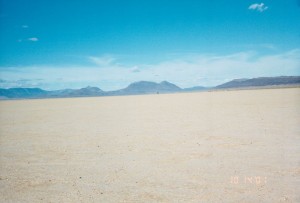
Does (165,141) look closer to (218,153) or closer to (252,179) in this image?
(218,153)

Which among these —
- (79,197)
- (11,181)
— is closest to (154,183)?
(79,197)

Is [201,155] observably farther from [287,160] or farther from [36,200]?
[36,200]

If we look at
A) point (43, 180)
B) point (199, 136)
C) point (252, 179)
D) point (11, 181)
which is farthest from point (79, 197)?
point (199, 136)

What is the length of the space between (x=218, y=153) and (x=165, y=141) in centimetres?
292

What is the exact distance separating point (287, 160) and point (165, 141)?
480 centimetres

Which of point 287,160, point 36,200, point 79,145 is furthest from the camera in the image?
point 79,145

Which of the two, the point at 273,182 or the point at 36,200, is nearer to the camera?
the point at 36,200

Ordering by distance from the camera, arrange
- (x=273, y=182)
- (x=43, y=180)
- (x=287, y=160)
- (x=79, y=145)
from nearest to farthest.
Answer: (x=273, y=182) → (x=43, y=180) → (x=287, y=160) → (x=79, y=145)

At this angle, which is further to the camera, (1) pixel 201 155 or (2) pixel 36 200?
(1) pixel 201 155

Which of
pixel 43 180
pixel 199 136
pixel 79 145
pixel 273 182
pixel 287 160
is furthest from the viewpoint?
pixel 199 136

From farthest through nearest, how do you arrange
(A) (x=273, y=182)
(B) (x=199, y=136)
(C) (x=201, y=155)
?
(B) (x=199, y=136) < (C) (x=201, y=155) < (A) (x=273, y=182)

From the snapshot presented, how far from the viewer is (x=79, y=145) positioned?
36.9 ft

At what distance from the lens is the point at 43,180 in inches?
280

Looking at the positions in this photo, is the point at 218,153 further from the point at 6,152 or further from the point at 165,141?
the point at 6,152
